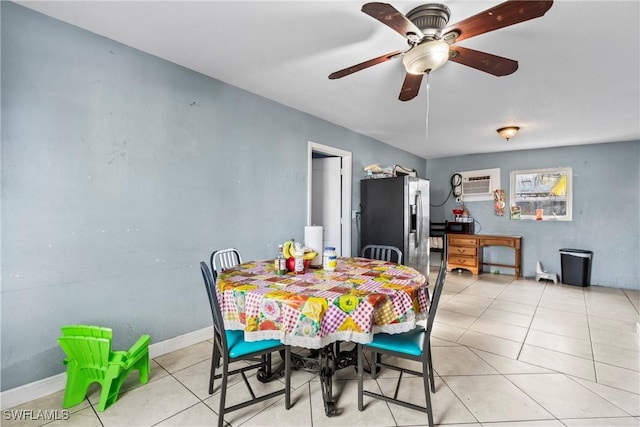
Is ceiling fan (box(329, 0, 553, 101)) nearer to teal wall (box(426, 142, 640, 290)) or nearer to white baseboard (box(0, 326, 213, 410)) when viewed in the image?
white baseboard (box(0, 326, 213, 410))

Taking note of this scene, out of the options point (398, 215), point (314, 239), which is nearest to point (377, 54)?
point (314, 239)

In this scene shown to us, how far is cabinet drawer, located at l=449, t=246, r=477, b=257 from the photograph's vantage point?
5629 millimetres

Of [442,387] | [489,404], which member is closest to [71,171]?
[442,387]

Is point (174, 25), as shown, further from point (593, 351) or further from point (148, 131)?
point (593, 351)

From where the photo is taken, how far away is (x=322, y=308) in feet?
4.90

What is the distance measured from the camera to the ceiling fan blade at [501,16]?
127 cm

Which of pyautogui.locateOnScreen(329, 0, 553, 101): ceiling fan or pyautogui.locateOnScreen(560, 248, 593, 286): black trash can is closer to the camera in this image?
pyautogui.locateOnScreen(329, 0, 553, 101): ceiling fan

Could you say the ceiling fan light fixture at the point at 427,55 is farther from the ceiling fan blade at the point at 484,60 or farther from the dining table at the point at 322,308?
the dining table at the point at 322,308

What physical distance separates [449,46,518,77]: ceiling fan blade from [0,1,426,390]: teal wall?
2.02m

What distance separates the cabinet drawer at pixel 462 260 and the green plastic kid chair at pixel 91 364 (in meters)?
5.51

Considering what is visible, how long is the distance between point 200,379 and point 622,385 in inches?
115

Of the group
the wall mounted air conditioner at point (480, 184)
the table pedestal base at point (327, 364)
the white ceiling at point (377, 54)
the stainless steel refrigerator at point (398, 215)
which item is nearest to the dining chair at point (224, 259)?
the table pedestal base at point (327, 364)

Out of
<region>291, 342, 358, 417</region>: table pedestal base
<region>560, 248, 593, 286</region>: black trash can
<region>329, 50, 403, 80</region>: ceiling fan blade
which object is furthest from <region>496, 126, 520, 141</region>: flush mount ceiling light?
<region>291, 342, 358, 417</region>: table pedestal base

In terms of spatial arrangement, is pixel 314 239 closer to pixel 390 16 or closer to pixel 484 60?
pixel 390 16
